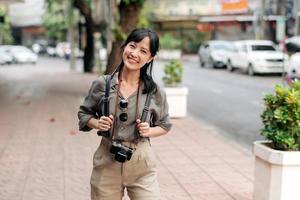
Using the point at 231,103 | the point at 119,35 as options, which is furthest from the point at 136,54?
the point at 231,103

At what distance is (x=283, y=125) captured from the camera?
472 centimetres

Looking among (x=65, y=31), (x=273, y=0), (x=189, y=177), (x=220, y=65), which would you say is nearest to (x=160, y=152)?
(x=189, y=177)

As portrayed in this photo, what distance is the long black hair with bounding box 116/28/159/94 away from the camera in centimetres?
332

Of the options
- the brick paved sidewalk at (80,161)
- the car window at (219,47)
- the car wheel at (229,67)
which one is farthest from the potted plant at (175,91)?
the car window at (219,47)

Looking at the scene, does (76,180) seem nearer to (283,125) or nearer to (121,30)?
(283,125)

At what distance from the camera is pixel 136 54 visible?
330 centimetres

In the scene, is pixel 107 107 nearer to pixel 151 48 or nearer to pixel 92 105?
pixel 92 105

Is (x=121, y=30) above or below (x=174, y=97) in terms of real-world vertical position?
above

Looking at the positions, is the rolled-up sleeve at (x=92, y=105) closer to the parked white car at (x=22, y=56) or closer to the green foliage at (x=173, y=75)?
the green foliage at (x=173, y=75)

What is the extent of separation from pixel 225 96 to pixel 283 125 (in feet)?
38.8

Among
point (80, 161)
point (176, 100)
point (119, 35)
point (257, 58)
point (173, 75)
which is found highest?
point (119, 35)

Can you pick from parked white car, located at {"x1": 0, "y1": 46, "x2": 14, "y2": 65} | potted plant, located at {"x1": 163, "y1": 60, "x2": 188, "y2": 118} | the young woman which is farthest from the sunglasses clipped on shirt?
parked white car, located at {"x1": 0, "y1": 46, "x2": 14, "y2": 65}

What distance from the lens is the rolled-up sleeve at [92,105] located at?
3398 mm

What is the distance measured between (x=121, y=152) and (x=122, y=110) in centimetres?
26
